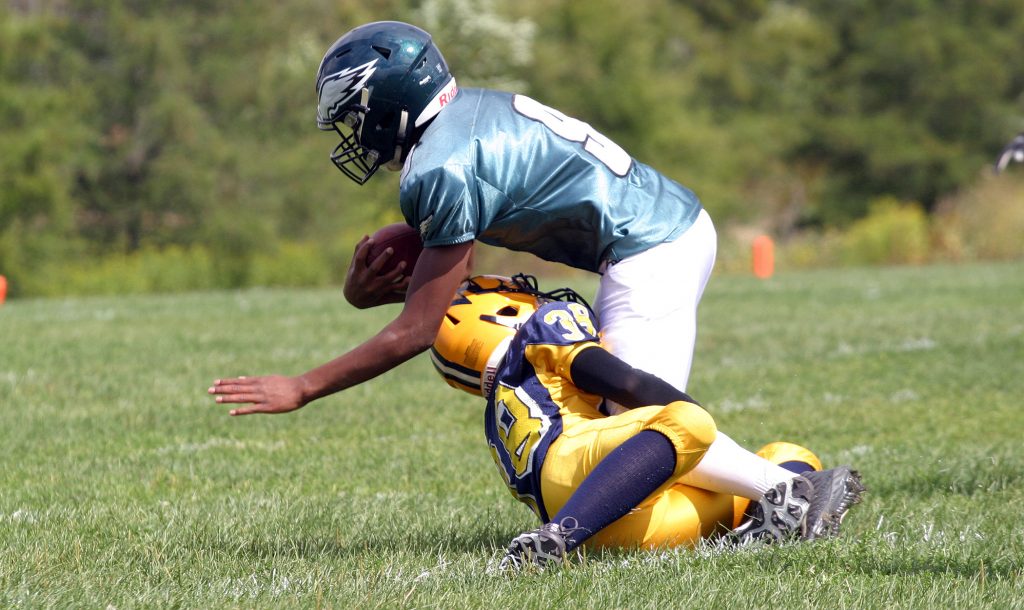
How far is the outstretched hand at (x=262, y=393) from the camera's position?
3.39 metres

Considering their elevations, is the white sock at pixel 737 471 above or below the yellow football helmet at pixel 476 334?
below

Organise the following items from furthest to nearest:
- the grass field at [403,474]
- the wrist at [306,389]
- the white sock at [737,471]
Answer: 1. the white sock at [737,471]
2. the wrist at [306,389]
3. the grass field at [403,474]

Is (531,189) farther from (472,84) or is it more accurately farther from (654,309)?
(472,84)

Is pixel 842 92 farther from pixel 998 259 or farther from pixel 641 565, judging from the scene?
pixel 641 565

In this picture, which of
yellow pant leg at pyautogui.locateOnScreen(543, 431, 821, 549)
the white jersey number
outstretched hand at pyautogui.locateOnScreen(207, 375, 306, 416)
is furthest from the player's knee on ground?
outstretched hand at pyautogui.locateOnScreen(207, 375, 306, 416)

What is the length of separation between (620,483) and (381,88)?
1316 mm

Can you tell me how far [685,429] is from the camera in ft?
11.0

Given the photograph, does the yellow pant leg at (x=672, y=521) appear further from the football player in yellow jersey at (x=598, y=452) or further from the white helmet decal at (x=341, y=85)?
the white helmet decal at (x=341, y=85)

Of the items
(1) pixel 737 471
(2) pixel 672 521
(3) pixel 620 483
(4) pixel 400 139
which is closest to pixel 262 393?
(4) pixel 400 139

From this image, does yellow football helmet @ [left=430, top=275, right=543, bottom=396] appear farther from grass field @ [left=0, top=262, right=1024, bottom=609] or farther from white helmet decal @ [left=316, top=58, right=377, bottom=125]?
white helmet decal @ [left=316, top=58, right=377, bottom=125]

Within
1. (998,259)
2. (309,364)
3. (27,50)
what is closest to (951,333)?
(309,364)

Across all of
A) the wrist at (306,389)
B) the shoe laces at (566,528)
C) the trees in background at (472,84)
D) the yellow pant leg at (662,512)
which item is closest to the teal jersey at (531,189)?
the wrist at (306,389)

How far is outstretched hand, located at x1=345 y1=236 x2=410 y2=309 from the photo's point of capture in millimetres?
3922

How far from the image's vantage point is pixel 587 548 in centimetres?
376
